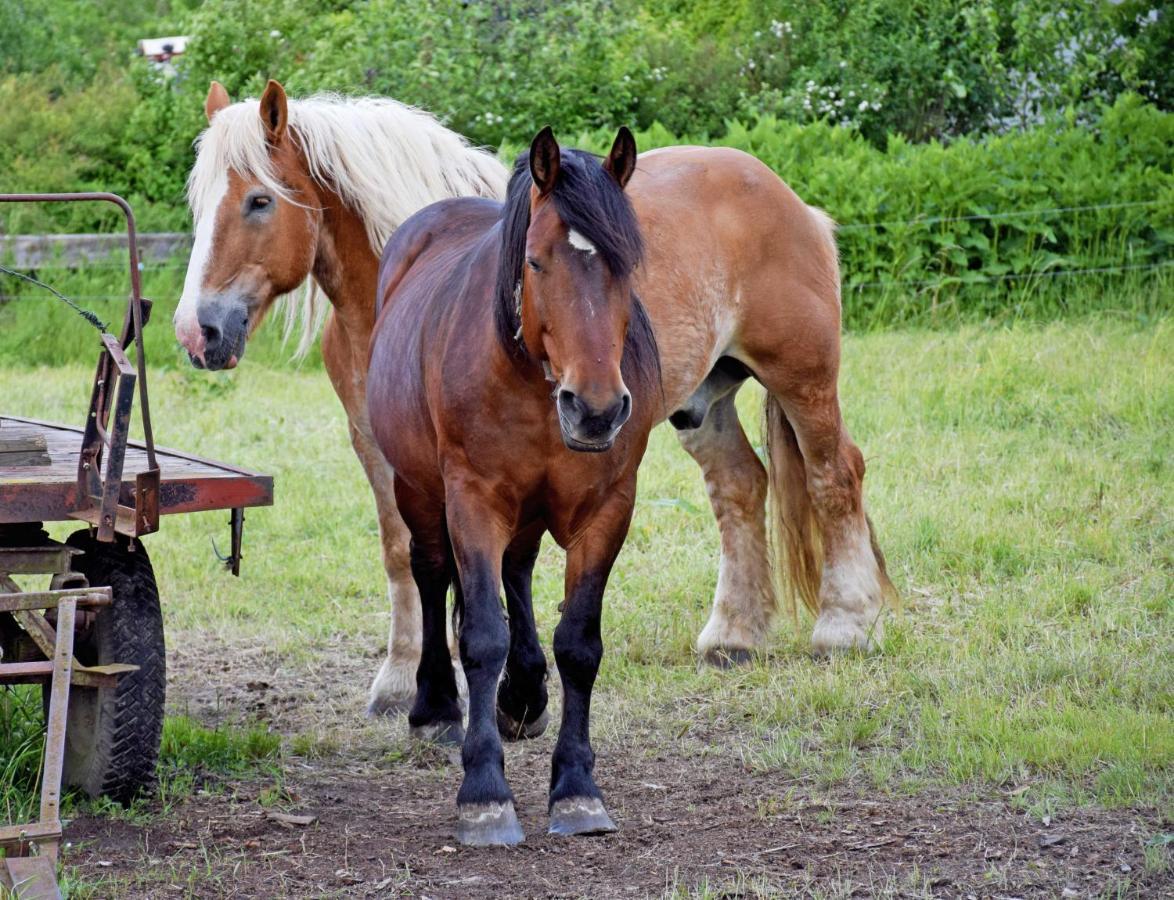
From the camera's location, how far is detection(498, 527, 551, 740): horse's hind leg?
447 cm

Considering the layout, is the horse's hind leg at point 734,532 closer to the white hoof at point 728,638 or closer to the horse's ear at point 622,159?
the white hoof at point 728,638

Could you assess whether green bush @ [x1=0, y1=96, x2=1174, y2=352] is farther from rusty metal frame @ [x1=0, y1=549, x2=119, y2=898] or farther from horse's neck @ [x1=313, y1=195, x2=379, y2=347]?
rusty metal frame @ [x1=0, y1=549, x2=119, y2=898]

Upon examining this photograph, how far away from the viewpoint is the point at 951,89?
13.7 m

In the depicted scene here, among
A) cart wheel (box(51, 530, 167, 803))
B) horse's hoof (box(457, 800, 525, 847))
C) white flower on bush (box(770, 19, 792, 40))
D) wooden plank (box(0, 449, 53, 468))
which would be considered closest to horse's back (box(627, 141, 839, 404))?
horse's hoof (box(457, 800, 525, 847))

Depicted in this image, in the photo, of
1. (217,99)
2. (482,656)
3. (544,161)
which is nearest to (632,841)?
(482,656)

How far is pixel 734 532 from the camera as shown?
587 cm

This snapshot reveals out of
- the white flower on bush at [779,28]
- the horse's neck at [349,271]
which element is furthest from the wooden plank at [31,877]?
the white flower on bush at [779,28]

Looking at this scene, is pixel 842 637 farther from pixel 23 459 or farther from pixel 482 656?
pixel 23 459

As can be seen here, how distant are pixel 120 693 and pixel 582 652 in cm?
127

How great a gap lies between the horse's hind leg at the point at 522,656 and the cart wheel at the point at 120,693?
3.47 ft

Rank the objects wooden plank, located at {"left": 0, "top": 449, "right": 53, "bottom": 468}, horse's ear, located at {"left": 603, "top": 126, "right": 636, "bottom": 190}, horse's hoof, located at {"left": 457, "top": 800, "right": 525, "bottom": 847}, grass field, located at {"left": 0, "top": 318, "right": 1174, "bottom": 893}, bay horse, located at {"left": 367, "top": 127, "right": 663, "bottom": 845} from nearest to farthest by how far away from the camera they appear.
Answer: bay horse, located at {"left": 367, "top": 127, "right": 663, "bottom": 845} → horse's ear, located at {"left": 603, "top": 126, "right": 636, "bottom": 190} → horse's hoof, located at {"left": 457, "top": 800, "right": 525, "bottom": 847} → wooden plank, located at {"left": 0, "top": 449, "right": 53, "bottom": 468} → grass field, located at {"left": 0, "top": 318, "right": 1174, "bottom": 893}

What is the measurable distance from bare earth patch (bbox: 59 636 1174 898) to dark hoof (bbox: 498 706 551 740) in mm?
69

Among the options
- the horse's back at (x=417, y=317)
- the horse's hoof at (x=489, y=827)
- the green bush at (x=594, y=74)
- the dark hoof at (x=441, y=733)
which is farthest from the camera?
the green bush at (x=594, y=74)

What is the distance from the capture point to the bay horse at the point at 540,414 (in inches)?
136
